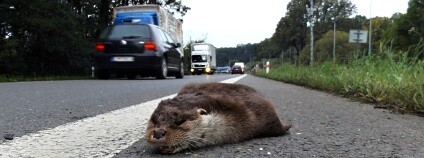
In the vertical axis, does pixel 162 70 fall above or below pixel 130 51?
below

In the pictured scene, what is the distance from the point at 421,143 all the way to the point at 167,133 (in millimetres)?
1512

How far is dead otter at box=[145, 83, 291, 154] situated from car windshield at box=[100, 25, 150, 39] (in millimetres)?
11877

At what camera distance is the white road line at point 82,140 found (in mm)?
2080

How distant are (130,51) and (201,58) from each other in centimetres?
3749

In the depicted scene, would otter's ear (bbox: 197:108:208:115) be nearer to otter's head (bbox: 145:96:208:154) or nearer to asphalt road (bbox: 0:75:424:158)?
otter's head (bbox: 145:96:208:154)

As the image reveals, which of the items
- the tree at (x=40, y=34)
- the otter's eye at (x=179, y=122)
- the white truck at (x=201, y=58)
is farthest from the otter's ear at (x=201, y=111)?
the white truck at (x=201, y=58)

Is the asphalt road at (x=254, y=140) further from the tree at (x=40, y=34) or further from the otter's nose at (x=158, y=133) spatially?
the tree at (x=40, y=34)

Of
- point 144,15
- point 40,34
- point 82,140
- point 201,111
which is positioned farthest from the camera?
point 40,34

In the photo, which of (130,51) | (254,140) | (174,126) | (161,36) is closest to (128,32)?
(130,51)

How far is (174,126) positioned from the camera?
6.20 feet

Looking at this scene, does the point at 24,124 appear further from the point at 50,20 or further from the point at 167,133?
the point at 50,20

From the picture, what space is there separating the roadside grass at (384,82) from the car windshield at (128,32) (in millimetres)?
6598

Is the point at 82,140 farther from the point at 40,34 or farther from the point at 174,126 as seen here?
the point at 40,34

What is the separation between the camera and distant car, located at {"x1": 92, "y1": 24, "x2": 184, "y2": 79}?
45.9 ft
